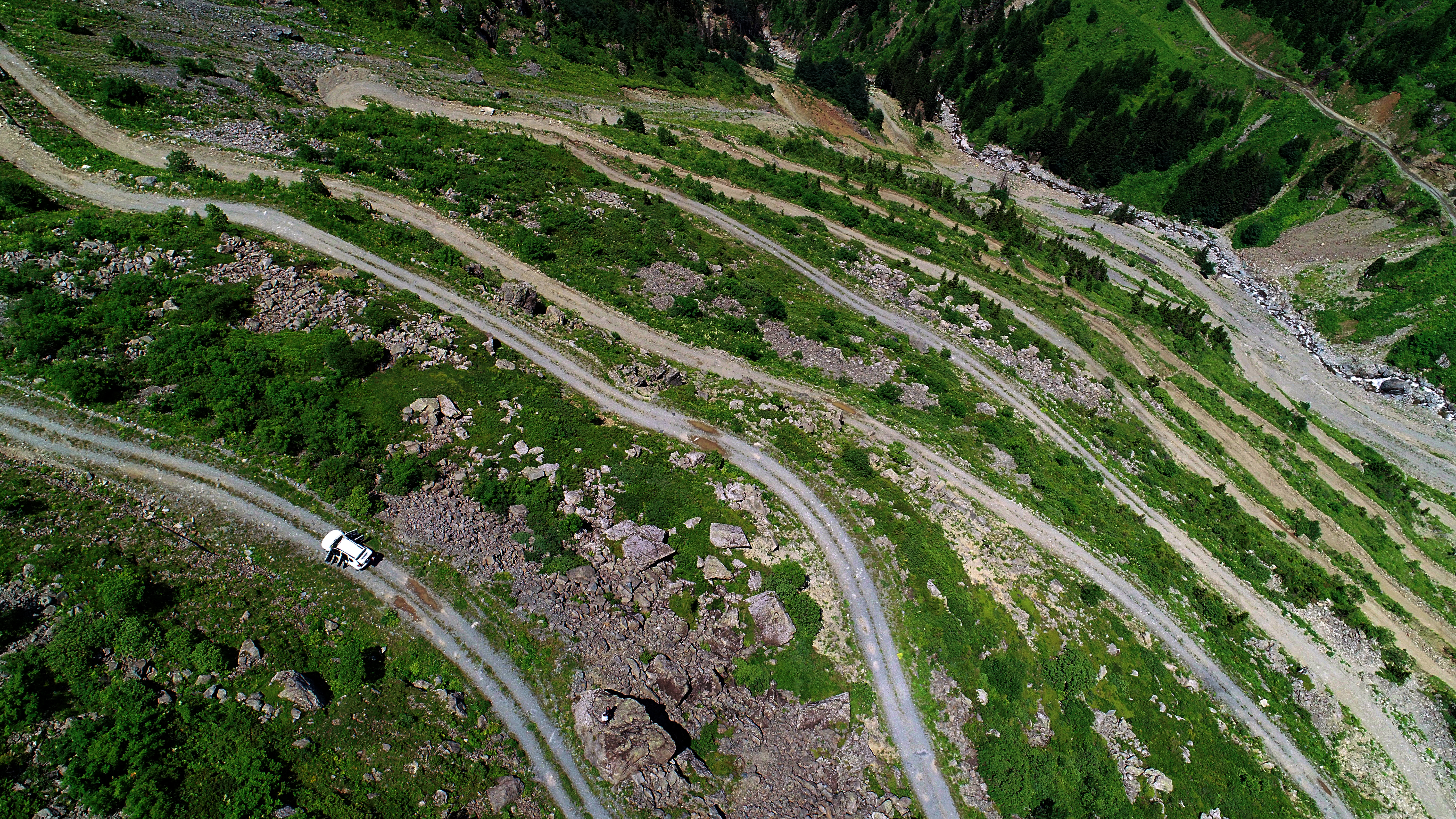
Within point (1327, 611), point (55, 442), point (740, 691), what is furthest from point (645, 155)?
point (1327, 611)

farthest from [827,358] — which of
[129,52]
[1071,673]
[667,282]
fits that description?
[129,52]

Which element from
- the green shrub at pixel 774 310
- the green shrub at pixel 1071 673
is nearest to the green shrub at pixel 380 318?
the green shrub at pixel 774 310

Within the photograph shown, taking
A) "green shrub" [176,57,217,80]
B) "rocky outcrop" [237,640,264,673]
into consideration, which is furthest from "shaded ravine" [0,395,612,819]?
"green shrub" [176,57,217,80]

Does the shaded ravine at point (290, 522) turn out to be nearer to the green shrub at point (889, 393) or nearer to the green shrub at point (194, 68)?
the green shrub at point (889, 393)

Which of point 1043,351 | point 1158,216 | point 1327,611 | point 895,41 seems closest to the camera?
point 1327,611

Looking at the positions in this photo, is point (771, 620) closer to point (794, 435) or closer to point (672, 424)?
point (794, 435)

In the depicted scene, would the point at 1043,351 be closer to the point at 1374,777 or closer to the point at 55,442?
the point at 1374,777
